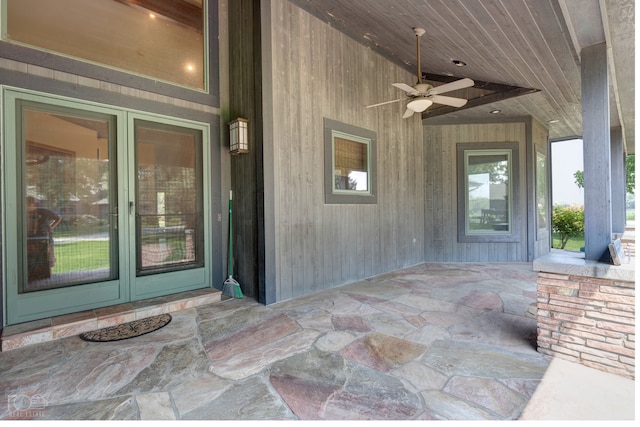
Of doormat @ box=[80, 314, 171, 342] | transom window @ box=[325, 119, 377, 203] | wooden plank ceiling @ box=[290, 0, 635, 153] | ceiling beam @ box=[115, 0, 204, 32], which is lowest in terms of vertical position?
doormat @ box=[80, 314, 171, 342]

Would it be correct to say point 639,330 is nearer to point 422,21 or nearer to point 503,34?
point 503,34

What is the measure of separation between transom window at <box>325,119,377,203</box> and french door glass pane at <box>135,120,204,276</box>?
178 centimetres

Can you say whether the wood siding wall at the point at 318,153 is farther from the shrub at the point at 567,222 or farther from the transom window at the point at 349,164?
the shrub at the point at 567,222

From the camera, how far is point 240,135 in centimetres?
383

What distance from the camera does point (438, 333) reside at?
109 inches

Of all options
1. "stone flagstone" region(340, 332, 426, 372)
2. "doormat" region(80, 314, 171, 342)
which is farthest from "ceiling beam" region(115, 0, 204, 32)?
"stone flagstone" region(340, 332, 426, 372)

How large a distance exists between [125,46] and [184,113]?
90 cm

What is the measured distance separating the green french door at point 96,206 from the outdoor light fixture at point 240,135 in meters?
0.45

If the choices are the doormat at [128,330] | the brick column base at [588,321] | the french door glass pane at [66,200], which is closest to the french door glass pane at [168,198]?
the french door glass pane at [66,200]

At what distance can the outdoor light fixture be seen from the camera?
3.83 meters

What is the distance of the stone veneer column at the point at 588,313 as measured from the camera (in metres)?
2.06

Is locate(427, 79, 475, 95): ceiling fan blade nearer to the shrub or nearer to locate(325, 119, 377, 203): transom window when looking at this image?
locate(325, 119, 377, 203): transom window

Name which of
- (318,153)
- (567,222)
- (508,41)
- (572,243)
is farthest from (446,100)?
(572,243)

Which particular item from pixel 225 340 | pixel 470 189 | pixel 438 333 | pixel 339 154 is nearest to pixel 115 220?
pixel 225 340
